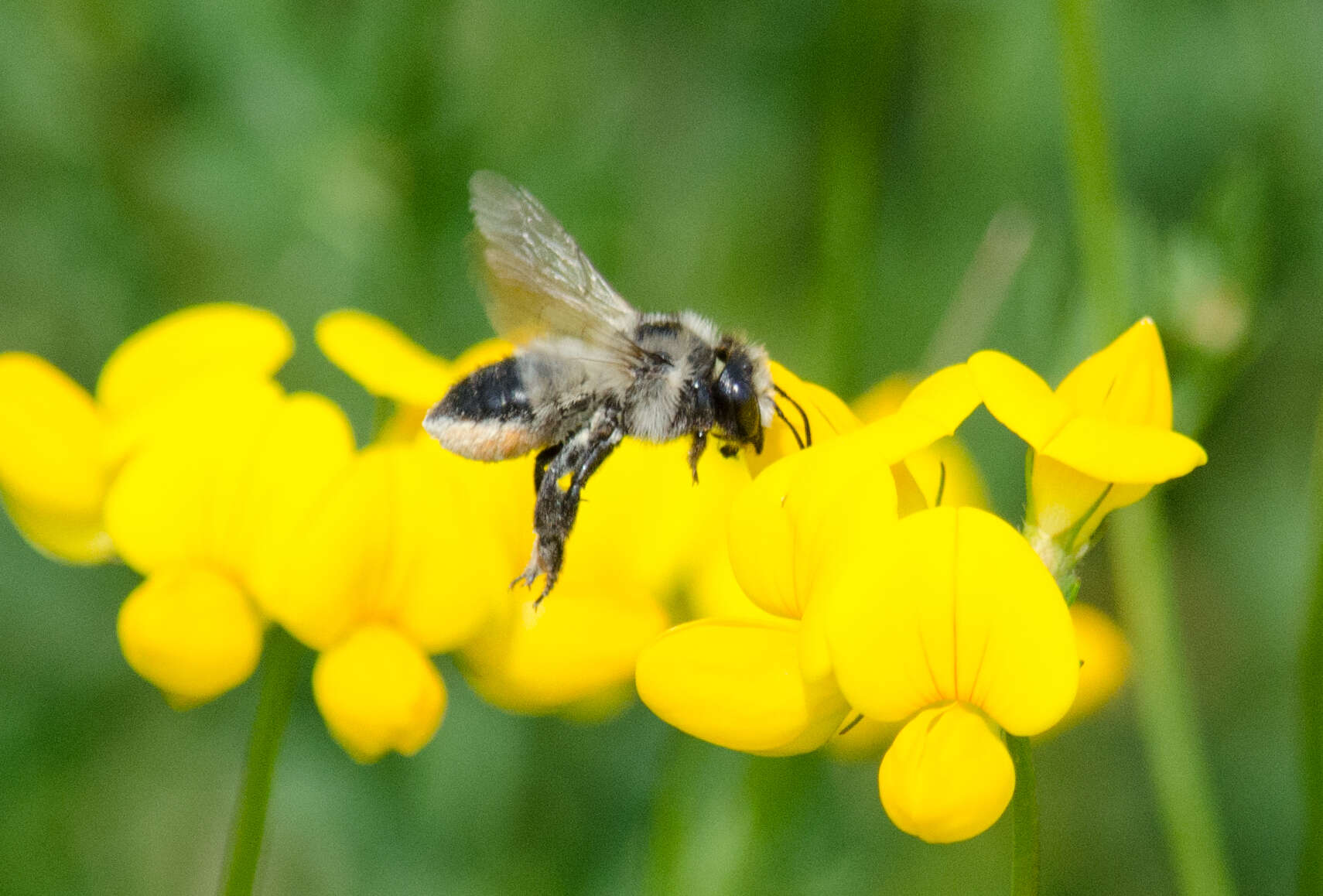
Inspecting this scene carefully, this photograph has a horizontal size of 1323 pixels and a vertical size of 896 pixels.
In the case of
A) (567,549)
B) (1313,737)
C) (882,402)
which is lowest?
(1313,737)

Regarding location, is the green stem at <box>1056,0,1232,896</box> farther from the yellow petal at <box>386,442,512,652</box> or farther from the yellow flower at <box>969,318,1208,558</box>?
the yellow petal at <box>386,442,512,652</box>

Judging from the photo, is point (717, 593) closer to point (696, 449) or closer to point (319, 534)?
point (696, 449)

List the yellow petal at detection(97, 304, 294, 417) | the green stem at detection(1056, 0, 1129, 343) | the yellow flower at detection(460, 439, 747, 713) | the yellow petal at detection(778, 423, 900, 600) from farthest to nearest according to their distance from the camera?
the green stem at detection(1056, 0, 1129, 343), the yellow petal at detection(97, 304, 294, 417), the yellow flower at detection(460, 439, 747, 713), the yellow petal at detection(778, 423, 900, 600)

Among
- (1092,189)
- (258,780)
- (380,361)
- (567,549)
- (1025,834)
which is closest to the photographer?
(1025,834)

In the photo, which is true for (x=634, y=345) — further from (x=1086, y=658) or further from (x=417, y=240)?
(x=417, y=240)

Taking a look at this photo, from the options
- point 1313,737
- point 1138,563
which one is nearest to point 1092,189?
point 1138,563

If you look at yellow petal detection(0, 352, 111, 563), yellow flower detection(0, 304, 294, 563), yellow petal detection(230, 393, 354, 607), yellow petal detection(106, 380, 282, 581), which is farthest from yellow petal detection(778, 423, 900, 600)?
yellow petal detection(0, 352, 111, 563)

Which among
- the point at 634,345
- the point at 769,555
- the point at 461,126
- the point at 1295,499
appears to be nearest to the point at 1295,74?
the point at 1295,499
